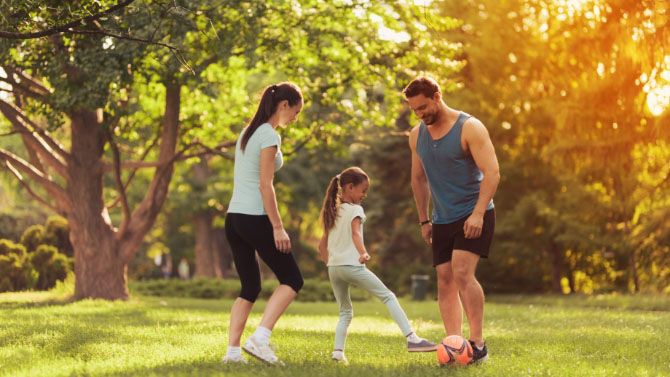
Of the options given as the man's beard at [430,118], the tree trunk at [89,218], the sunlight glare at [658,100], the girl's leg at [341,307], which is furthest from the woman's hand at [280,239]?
the sunlight glare at [658,100]

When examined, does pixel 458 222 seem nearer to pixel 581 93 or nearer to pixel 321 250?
pixel 321 250

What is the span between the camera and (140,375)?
745 cm

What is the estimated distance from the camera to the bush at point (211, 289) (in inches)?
1200

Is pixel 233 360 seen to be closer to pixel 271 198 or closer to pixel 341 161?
pixel 271 198

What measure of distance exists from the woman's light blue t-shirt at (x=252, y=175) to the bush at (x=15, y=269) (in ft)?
56.1

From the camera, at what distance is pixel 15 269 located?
79.6 feet

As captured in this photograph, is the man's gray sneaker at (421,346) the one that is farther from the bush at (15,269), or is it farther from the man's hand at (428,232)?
the bush at (15,269)

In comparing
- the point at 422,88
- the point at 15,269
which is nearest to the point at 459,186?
the point at 422,88

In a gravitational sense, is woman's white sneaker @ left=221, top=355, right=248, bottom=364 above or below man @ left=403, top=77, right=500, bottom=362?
below

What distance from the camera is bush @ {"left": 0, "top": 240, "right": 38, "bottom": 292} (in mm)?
23823

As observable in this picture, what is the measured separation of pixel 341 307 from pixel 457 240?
4.17 feet

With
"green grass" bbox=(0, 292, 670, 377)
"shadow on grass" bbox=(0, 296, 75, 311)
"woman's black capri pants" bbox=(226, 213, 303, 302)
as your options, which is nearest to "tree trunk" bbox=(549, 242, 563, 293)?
"green grass" bbox=(0, 292, 670, 377)

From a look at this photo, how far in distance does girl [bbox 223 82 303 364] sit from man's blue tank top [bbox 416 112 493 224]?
122 centimetres

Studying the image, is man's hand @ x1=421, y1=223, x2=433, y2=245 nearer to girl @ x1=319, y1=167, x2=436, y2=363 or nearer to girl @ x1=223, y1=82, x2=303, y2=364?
girl @ x1=319, y1=167, x2=436, y2=363
